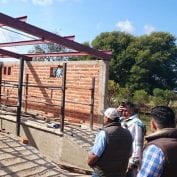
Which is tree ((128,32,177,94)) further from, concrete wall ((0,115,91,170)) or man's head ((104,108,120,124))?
man's head ((104,108,120,124))

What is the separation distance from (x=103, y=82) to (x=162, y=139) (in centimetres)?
745

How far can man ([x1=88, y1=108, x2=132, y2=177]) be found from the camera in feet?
13.6

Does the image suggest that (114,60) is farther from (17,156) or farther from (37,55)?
(17,156)

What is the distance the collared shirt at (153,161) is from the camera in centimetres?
262

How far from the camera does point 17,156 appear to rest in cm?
656

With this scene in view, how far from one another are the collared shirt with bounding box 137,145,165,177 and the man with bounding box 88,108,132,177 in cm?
150

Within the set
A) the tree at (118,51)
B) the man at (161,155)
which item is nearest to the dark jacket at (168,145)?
the man at (161,155)

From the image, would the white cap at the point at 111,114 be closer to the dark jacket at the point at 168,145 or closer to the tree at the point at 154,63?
the dark jacket at the point at 168,145

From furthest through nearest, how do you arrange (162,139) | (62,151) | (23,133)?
(23,133), (62,151), (162,139)

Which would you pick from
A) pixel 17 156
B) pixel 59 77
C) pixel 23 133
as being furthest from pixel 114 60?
pixel 17 156

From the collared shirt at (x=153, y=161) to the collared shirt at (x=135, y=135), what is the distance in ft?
7.52

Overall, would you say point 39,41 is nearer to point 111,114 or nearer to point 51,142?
point 51,142

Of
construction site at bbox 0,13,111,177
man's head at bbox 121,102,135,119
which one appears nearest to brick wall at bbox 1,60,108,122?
construction site at bbox 0,13,111,177

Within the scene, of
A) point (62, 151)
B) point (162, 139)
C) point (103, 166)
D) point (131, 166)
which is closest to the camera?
point (162, 139)
